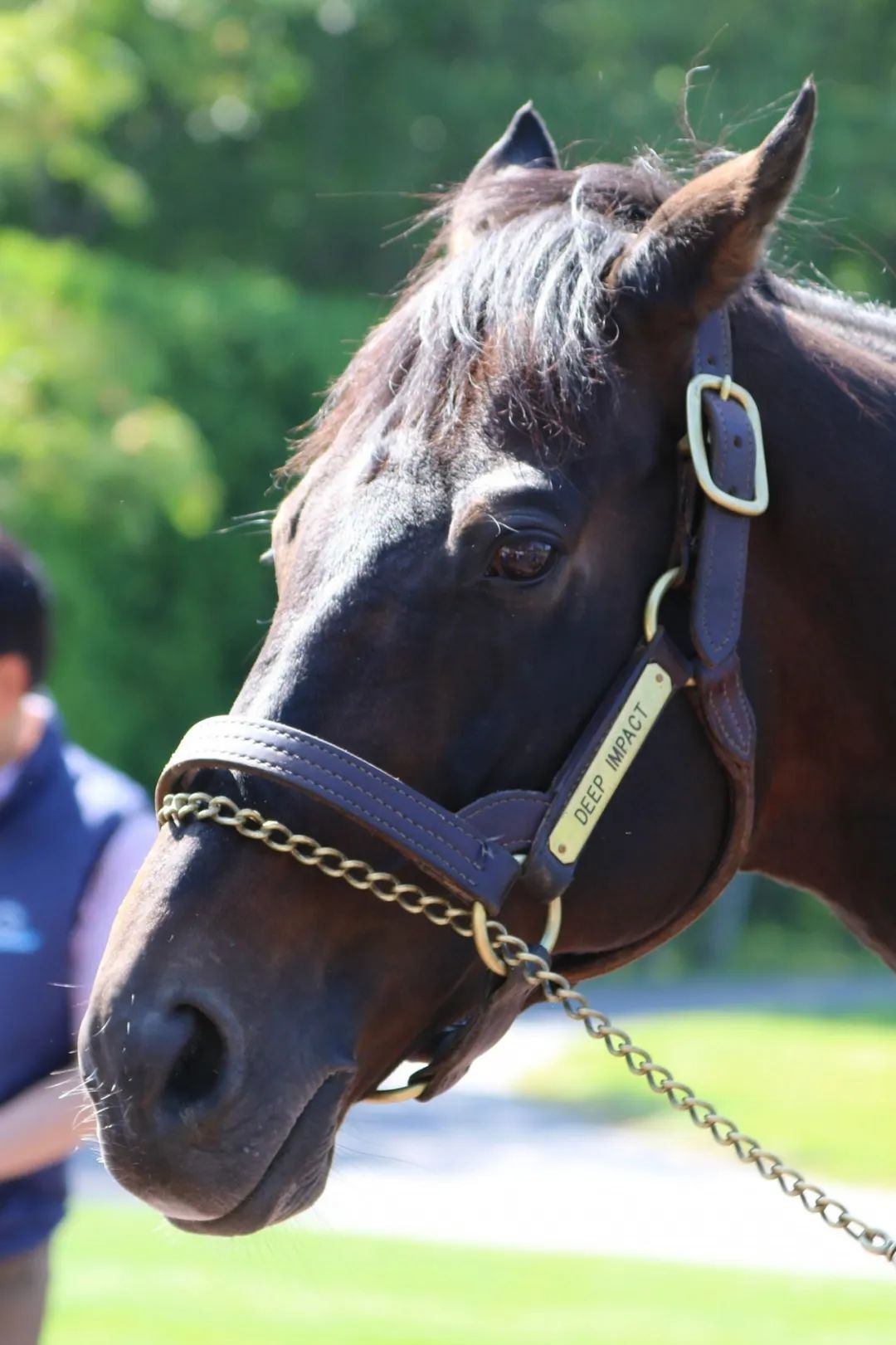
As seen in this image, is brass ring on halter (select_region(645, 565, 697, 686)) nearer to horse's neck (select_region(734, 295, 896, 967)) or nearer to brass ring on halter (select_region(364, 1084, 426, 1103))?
horse's neck (select_region(734, 295, 896, 967))

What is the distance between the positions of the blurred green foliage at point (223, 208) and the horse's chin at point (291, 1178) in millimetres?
1534

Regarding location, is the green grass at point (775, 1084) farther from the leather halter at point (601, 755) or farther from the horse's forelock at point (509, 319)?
the horse's forelock at point (509, 319)

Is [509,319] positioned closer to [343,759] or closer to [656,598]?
[656,598]

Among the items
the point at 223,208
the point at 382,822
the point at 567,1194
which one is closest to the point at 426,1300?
the point at 567,1194

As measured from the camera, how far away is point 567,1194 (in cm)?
967

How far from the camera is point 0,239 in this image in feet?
35.7

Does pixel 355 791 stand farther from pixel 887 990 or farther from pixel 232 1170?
pixel 887 990

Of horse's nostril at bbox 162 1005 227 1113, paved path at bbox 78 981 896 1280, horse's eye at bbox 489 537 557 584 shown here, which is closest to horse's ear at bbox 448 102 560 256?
horse's eye at bbox 489 537 557 584

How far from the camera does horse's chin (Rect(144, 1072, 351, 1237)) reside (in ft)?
6.44

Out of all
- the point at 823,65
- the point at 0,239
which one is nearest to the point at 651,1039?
the point at 0,239

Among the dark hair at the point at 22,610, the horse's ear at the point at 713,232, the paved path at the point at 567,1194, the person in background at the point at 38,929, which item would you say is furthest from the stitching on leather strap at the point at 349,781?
the paved path at the point at 567,1194

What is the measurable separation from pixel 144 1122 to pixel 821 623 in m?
1.15

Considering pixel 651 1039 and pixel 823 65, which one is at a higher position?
pixel 823 65

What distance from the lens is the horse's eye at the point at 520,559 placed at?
2.11 m
